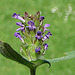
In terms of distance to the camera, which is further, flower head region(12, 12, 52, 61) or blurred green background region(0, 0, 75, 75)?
blurred green background region(0, 0, 75, 75)

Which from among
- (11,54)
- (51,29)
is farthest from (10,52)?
(51,29)

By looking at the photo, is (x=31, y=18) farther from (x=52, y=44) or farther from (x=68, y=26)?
(x=68, y=26)

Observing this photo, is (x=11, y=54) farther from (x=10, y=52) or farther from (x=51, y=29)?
(x=51, y=29)

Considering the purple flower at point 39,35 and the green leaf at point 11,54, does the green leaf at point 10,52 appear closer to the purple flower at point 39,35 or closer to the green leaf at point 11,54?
the green leaf at point 11,54

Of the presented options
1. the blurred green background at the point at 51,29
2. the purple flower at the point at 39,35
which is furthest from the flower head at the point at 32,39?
the blurred green background at the point at 51,29

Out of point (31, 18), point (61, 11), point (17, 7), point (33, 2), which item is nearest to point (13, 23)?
point (17, 7)

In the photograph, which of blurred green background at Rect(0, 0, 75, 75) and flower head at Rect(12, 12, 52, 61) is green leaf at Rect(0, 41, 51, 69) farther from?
blurred green background at Rect(0, 0, 75, 75)

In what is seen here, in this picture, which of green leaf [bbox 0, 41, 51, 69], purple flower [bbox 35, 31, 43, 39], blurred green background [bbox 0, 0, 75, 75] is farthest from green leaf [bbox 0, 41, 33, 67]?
blurred green background [bbox 0, 0, 75, 75]

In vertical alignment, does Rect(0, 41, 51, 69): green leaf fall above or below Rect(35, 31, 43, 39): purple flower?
below
